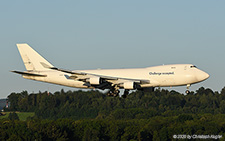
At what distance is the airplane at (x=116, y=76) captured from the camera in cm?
7719

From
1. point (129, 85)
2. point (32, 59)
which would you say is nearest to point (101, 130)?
point (32, 59)

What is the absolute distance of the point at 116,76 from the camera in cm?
8088

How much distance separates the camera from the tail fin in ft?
286

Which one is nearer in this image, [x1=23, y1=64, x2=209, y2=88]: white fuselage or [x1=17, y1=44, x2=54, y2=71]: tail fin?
[x1=23, y1=64, x2=209, y2=88]: white fuselage

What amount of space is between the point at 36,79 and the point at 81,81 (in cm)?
881

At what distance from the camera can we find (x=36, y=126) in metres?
142

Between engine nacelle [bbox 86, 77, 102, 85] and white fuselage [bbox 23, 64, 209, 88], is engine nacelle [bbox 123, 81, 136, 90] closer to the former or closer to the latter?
white fuselage [bbox 23, 64, 209, 88]

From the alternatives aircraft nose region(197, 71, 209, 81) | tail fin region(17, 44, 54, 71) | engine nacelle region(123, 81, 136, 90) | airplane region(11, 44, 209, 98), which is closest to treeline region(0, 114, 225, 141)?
tail fin region(17, 44, 54, 71)

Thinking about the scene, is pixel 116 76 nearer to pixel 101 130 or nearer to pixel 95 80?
pixel 95 80

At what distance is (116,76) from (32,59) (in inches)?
664

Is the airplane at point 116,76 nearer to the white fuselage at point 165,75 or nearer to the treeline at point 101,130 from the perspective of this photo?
the white fuselage at point 165,75

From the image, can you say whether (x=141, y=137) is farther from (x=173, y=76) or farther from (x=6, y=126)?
(x=173, y=76)

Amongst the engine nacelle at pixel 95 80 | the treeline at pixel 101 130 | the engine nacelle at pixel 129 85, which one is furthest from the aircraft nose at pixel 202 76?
the treeline at pixel 101 130

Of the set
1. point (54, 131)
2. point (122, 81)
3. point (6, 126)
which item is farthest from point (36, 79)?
point (6, 126)
